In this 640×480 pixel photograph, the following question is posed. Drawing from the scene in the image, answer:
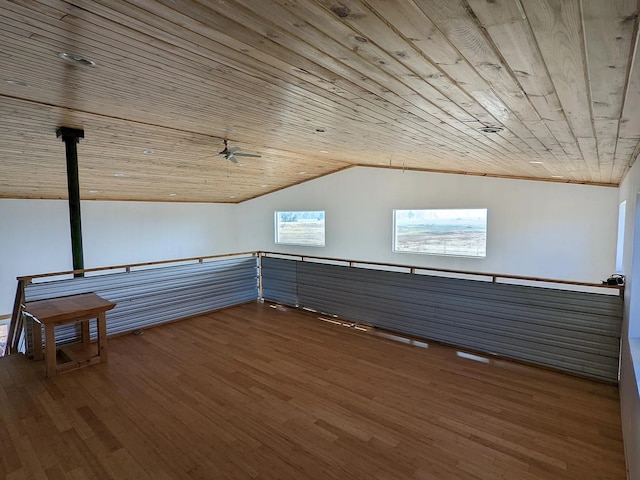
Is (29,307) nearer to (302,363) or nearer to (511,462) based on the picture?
(302,363)

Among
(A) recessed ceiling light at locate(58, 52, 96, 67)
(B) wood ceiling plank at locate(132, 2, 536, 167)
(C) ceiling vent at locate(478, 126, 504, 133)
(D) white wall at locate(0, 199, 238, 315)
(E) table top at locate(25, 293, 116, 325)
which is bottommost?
(E) table top at locate(25, 293, 116, 325)

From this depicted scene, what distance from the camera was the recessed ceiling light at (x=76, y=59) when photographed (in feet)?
7.03

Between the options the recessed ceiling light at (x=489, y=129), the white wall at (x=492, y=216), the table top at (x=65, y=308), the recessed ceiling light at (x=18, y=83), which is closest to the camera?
the recessed ceiling light at (x=489, y=129)

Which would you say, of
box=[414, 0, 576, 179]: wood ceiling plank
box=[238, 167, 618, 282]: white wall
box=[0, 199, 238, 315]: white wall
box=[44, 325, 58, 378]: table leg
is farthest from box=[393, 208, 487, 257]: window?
box=[44, 325, 58, 378]: table leg

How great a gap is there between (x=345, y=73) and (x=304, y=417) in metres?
2.73

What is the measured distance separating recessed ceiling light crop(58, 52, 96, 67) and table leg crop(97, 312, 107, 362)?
287 cm

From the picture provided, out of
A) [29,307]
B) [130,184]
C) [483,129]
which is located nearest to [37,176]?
[130,184]

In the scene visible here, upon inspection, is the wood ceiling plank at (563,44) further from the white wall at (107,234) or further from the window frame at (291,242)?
the white wall at (107,234)

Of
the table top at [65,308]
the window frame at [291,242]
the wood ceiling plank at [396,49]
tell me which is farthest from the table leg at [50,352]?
the window frame at [291,242]

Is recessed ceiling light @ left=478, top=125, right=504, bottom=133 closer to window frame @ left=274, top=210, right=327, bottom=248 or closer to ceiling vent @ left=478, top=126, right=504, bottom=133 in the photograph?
ceiling vent @ left=478, top=126, right=504, bottom=133

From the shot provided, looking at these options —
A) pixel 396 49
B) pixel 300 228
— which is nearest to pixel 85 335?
pixel 396 49

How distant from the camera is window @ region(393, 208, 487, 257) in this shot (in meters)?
7.22

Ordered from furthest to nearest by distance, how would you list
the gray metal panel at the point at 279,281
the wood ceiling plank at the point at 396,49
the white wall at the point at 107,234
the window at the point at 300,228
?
the window at the point at 300,228
the white wall at the point at 107,234
the gray metal panel at the point at 279,281
the wood ceiling plank at the point at 396,49

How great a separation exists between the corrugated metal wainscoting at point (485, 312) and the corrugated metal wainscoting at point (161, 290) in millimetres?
1369
